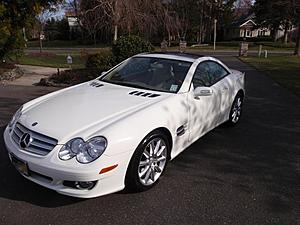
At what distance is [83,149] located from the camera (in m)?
2.79

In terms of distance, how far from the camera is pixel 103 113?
3.22m

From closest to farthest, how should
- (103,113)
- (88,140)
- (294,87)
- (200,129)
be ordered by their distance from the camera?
(88,140)
(103,113)
(200,129)
(294,87)

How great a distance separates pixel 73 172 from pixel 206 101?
7.38 feet

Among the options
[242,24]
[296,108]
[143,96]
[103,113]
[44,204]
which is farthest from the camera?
[242,24]

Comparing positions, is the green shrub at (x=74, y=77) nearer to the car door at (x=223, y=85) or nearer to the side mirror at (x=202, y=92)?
the car door at (x=223, y=85)

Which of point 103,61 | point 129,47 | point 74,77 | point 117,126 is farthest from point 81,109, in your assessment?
point 103,61

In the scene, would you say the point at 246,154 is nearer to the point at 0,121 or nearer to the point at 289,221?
the point at 289,221

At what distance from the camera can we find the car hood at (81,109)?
298 cm

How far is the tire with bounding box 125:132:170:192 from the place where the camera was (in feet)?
10.0

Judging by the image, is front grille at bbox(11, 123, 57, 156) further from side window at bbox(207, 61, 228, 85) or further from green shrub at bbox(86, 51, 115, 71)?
green shrub at bbox(86, 51, 115, 71)

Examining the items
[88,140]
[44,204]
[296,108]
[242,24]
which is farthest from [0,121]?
[242,24]

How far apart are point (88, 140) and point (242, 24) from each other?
60250 mm

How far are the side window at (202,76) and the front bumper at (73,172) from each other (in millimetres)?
1733

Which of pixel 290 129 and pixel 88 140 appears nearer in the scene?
pixel 88 140
